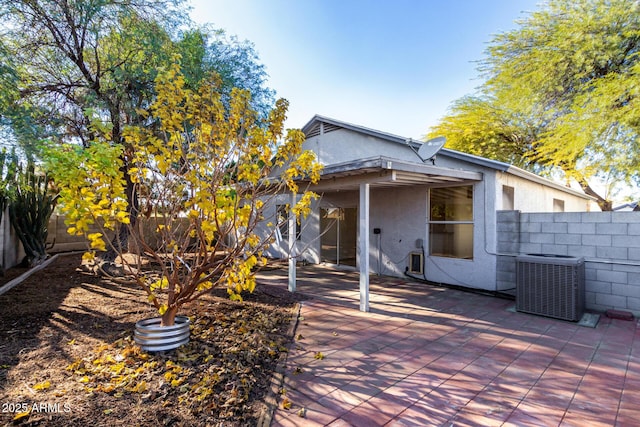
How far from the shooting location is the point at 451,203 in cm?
763

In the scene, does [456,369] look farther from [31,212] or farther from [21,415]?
[31,212]

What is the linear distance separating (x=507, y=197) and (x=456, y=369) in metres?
5.14

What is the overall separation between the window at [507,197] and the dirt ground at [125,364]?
5080 mm

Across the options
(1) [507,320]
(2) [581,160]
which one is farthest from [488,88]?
(1) [507,320]

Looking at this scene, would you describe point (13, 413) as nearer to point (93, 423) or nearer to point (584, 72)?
point (93, 423)

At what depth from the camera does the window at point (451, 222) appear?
24.0 feet

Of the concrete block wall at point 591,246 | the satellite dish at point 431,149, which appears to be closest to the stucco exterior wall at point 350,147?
the satellite dish at point 431,149

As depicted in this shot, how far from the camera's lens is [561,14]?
1137cm

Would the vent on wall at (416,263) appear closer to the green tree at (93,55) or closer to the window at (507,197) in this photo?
the window at (507,197)

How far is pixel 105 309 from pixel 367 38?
36.0 ft

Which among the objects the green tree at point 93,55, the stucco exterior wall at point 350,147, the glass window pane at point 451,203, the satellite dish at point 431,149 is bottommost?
the glass window pane at point 451,203

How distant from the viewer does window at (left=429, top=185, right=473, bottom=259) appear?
7328 mm

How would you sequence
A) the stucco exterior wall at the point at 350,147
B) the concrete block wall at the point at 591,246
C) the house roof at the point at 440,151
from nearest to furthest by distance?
the concrete block wall at the point at 591,246 → the house roof at the point at 440,151 → the stucco exterior wall at the point at 350,147

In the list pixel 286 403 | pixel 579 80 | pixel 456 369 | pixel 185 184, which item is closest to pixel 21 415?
pixel 286 403
